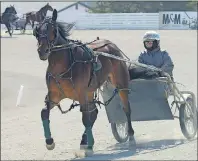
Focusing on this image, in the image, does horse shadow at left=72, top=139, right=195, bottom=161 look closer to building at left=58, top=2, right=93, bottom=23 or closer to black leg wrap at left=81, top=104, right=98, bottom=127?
black leg wrap at left=81, top=104, right=98, bottom=127

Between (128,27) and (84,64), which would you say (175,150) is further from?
(128,27)

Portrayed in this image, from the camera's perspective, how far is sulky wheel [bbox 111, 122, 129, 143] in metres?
9.98

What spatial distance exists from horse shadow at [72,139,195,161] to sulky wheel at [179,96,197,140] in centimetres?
18

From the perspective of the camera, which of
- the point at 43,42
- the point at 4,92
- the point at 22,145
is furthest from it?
the point at 4,92

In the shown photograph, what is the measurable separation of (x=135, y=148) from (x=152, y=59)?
1.62 metres

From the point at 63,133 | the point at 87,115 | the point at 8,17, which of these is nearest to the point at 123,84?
the point at 87,115

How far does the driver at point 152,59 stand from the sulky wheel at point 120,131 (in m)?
0.76

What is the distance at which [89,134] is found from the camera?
867 cm

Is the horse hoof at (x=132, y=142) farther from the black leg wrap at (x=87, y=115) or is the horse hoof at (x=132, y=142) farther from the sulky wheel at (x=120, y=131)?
the black leg wrap at (x=87, y=115)

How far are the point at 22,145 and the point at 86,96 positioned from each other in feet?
5.46

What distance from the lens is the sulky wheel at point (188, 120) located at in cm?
1002

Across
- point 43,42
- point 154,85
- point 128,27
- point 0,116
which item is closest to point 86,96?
point 43,42

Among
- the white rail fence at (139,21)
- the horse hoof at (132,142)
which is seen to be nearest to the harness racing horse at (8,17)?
the white rail fence at (139,21)

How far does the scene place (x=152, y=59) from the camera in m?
10.3
